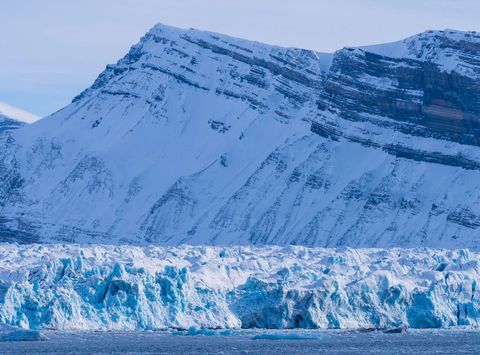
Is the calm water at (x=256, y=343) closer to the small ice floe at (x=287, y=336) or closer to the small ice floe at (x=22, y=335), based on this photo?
the small ice floe at (x=287, y=336)

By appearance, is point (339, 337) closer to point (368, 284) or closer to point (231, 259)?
point (368, 284)

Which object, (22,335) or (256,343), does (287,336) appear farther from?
(22,335)

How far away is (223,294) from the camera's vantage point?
428ft

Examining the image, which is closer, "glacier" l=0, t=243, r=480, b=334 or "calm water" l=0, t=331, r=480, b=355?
"calm water" l=0, t=331, r=480, b=355

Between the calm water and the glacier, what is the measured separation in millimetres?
1971

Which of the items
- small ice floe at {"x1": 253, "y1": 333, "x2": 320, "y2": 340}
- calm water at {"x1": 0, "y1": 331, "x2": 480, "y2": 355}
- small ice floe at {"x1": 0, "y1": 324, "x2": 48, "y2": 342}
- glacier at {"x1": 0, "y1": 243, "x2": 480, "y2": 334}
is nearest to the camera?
calm water at {"x1": 0, "y1": 331, "x2": 480, "y2": 355}

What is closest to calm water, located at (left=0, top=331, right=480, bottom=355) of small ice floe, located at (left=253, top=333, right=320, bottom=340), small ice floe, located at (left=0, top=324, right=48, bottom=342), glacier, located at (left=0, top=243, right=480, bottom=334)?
small ice floe, located at (left=253, top=333, right=320, bottom=340)

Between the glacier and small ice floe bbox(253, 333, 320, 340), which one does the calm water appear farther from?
the glacier

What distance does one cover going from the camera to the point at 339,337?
127 m

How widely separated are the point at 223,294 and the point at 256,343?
33.7 feet

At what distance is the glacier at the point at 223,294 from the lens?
124562 mm

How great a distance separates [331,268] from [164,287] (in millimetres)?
18871

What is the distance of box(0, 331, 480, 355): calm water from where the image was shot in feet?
377

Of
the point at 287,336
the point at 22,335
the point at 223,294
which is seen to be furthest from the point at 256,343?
the point at 22,335
